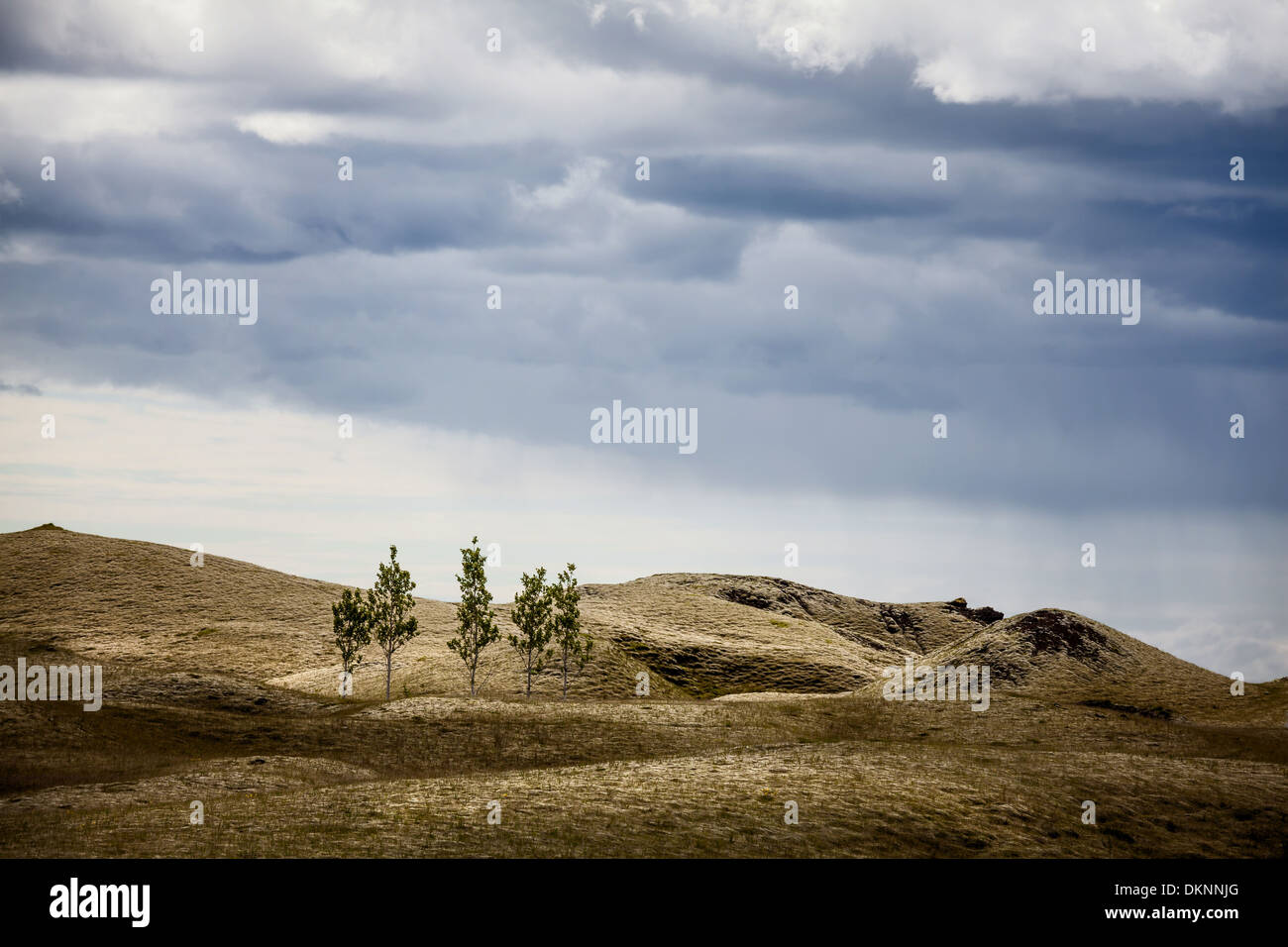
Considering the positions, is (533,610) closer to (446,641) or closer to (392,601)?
(392,601)

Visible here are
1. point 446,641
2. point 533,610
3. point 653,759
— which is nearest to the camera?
point 653,759

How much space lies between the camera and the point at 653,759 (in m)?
51.3

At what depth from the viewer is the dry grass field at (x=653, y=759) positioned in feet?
114

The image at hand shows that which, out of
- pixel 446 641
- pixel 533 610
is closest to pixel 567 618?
pixel 533 610

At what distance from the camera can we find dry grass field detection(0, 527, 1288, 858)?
3466 centimetres

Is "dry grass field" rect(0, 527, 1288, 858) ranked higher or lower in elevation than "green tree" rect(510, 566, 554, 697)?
lower

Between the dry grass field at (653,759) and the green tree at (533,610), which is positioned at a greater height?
the green tree at (533,610)

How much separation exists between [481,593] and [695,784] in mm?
44088

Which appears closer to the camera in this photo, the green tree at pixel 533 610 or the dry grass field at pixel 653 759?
the dry grass field at pixel 653 759

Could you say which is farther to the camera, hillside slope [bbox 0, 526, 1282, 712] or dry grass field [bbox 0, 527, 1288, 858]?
hillside slope [bbox 0, 526, 1282, 712]

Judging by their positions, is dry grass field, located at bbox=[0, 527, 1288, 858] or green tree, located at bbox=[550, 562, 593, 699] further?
green tree, located at bbox=[550, 562, 593, 699]
